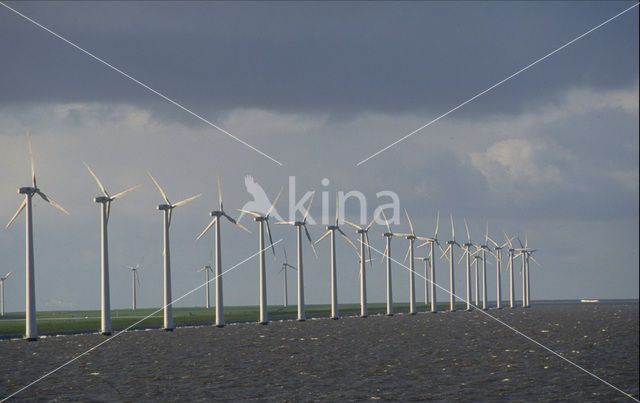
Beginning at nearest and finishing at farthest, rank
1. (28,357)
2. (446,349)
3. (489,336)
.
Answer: (28,357), (446,349), (489,336)

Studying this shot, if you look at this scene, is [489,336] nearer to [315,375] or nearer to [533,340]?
[533,340]

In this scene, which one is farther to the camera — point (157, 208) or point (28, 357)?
point (157, 208)

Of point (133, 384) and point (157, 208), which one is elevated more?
point (157, 208)

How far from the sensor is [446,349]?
102 m

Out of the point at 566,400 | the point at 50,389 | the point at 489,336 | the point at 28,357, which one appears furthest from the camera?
the point at 489,336

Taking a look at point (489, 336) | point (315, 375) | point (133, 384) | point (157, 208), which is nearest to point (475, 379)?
point (315, 375)

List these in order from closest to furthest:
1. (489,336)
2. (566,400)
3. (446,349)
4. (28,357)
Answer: (566,400) < (28,357) < (446,349) < (489,336)

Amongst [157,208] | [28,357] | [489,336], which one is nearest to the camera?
[28,357]

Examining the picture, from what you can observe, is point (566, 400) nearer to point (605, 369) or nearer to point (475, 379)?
point (475, 379)

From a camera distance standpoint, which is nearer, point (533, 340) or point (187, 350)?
point (187, 350)

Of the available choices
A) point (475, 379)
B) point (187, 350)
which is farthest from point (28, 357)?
point (475, 379)

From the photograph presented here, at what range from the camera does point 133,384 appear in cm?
6556

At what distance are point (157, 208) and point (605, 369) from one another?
8697 cm

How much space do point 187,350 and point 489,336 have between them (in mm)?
51445
